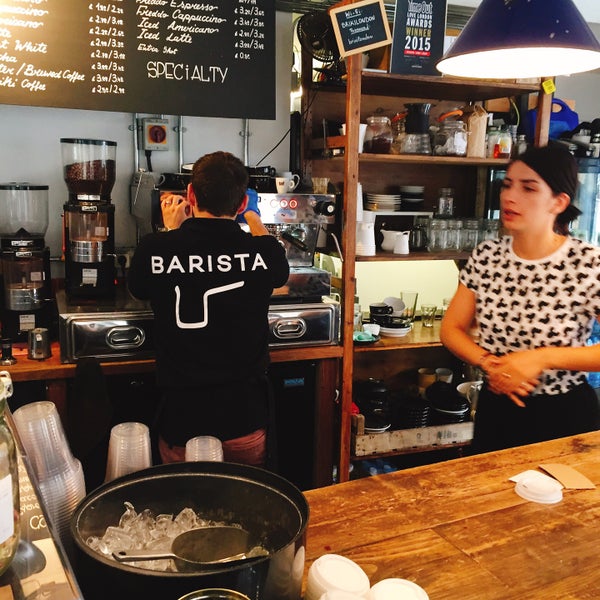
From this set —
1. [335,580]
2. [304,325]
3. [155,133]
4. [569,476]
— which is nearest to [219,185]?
[304,325]

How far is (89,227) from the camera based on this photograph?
8.36 ft

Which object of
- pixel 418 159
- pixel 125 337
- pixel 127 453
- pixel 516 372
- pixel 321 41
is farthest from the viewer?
pixel 418 159

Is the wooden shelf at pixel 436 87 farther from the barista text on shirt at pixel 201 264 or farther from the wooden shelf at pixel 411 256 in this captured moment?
the barista text on shirt at pixel 201 264

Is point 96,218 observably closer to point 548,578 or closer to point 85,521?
point 85,521

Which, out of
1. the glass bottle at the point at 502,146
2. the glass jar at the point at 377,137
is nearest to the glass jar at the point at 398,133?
the glass jar at the point at 377,137

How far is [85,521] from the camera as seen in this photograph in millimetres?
882

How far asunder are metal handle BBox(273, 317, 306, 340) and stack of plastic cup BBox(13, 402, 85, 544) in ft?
5.65

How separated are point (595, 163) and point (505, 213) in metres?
2.02

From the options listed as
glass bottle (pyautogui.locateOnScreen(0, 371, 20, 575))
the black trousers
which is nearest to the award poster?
the black trousers

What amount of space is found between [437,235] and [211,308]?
1.66 metres

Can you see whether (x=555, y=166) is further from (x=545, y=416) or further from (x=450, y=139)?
(x=450, y=139)

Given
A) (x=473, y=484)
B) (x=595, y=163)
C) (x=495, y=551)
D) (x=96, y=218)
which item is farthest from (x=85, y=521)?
(x=595, y=163)

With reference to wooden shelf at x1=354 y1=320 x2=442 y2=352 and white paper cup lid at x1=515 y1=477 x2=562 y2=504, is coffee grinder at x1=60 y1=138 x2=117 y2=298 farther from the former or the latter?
white paper cup lid at x1=515 y1=477 x2=562 y2=504

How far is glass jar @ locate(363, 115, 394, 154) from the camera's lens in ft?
10.1
